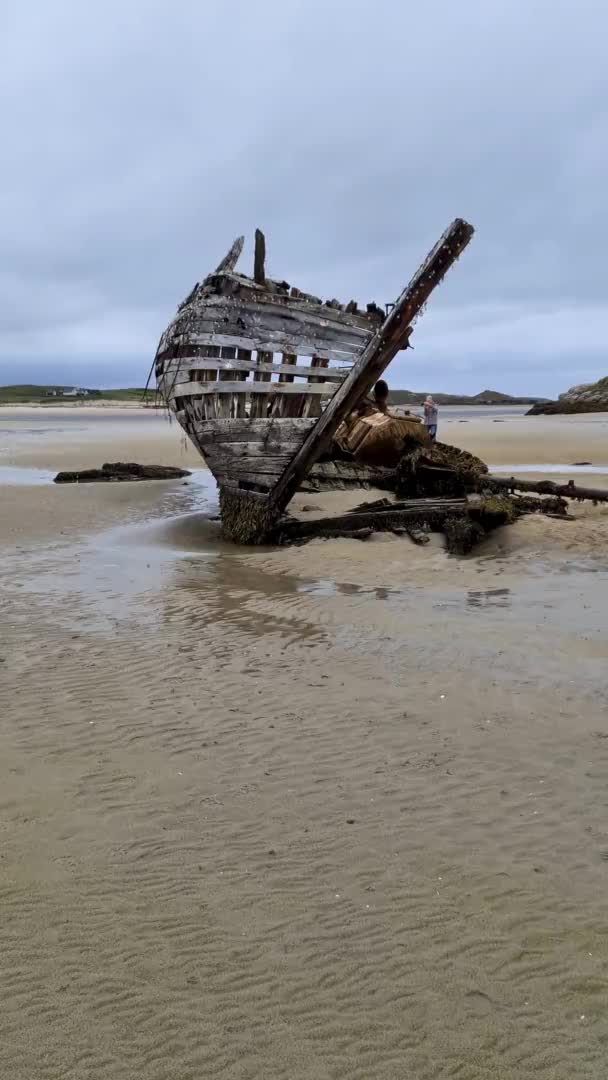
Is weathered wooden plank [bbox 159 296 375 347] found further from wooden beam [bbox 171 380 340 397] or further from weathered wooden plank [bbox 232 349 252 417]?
wooden beam [bbox 171 380 340 397]

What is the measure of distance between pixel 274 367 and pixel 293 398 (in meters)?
0.54

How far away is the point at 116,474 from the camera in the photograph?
58.0 feet

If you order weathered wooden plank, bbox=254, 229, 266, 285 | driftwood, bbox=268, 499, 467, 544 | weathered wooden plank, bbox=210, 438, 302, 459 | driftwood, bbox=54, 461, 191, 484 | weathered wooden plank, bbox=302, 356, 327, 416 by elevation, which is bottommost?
driftwood, bbox=268, 499, 467, 544

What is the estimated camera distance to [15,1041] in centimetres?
223

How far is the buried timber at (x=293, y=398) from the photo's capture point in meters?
9.66

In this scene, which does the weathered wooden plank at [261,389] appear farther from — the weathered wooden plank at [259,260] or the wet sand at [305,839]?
the wet sand at [305,839]

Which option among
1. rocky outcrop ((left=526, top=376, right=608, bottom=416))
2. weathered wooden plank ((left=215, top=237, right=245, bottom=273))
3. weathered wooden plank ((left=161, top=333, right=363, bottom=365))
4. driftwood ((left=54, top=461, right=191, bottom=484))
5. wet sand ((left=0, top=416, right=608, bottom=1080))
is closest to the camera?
wet sand ((left=0, top=416, right=608, bottom=1080))

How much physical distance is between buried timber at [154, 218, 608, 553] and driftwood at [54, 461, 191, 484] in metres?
6.52

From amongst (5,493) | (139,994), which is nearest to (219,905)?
(139,994)

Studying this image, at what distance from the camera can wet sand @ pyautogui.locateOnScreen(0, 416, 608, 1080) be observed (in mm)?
2275

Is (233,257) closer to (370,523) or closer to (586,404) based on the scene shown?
(370,523)

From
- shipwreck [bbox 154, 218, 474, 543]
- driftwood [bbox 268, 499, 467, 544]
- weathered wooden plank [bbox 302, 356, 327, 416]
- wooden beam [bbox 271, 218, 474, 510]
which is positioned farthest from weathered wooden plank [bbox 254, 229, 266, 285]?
driftwood [bbox 268, 499, 467, 544]

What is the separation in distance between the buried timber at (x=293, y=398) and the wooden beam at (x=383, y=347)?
1 cm

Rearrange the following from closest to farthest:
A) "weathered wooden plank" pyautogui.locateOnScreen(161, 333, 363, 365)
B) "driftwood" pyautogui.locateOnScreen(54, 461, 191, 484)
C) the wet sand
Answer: the wet sand → "weathered wooden plank" pyautogui.locateOnScreen(161, 333, 363, 365) → "driftwood" pyautogui.locateOnScreen(54, 461, 191, 484)
